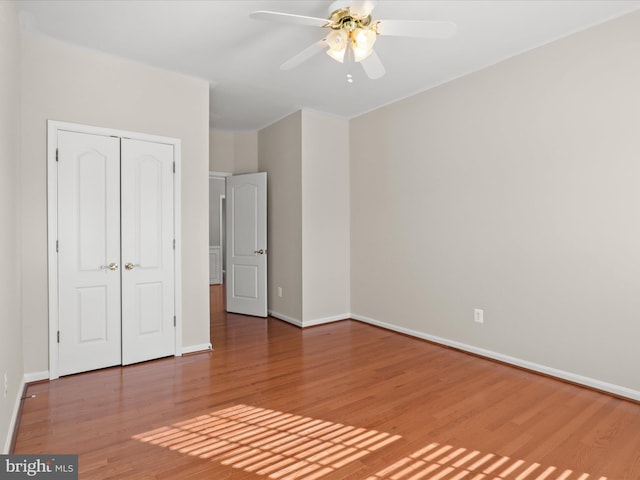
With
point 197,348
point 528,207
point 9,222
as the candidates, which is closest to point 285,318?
point 197,348

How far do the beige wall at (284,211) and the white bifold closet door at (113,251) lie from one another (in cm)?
171

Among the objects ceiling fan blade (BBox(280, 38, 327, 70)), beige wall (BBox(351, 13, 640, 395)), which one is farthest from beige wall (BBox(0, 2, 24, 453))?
beige wall (BBox(351, 13, 640, 395))

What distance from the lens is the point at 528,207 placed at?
3.29 m

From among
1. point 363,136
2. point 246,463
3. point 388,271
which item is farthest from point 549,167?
point 246,463

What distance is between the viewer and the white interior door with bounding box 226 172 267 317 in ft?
17.6

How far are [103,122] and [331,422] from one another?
3118 mm

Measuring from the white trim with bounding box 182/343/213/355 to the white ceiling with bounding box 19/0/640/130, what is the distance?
9.03 feet

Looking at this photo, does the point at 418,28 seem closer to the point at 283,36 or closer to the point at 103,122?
the point at 283,36

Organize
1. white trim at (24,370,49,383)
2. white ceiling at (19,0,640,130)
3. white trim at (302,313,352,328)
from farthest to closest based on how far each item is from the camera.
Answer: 1. white trim at (302,313,352,328)
2. white trim at (24,370,49,383)
3. white ceiling at (19,0,640,130)

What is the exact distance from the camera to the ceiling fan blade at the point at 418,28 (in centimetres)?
222

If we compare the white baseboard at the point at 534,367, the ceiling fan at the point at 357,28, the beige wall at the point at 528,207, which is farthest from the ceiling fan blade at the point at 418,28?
the white baseboard at the point at 534,367

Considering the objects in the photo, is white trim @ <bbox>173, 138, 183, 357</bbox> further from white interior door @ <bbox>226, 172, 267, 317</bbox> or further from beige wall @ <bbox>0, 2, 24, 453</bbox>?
white interior door @ <bbox>226, 172, 267, 317</bbox>

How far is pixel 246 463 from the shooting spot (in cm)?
199

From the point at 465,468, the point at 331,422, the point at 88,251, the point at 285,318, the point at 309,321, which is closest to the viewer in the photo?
the point at 465,468
